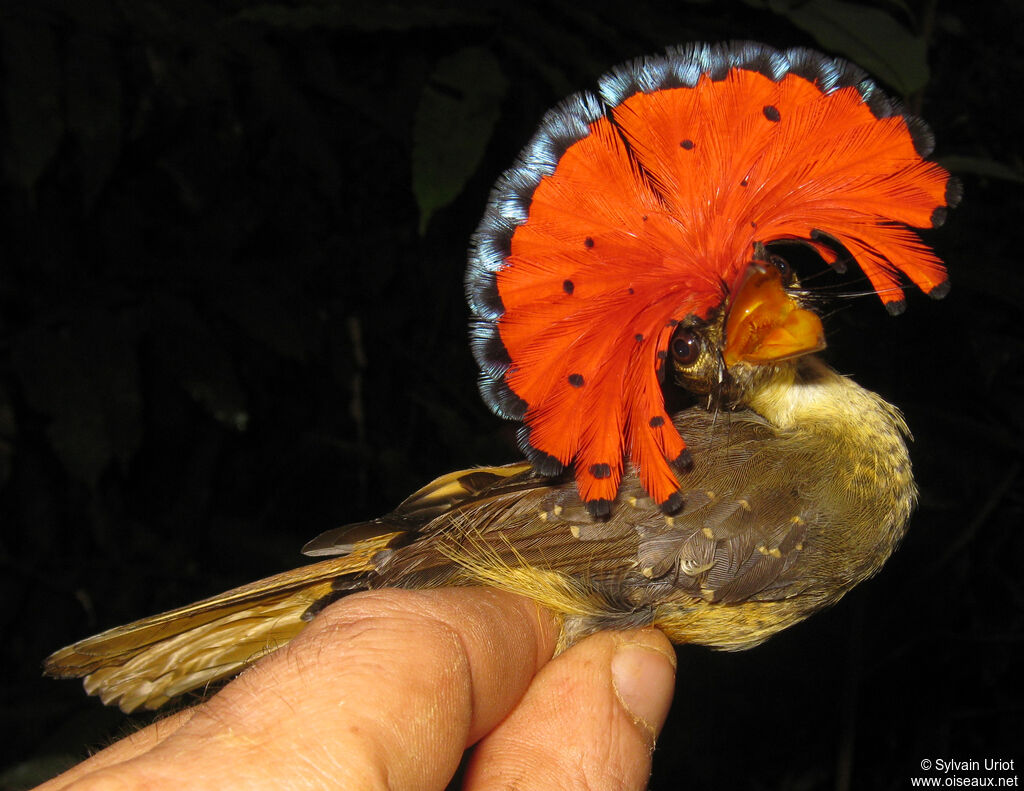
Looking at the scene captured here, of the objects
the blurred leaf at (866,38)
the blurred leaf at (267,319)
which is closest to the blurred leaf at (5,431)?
the blurred leaf at (267,319)

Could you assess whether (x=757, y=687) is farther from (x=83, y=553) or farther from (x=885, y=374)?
(x=83, y=553)

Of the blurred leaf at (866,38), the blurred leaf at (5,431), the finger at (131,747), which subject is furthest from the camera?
the blurred leaf at (5,431)

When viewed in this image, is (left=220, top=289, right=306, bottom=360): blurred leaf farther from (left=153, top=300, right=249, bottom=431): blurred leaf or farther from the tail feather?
the tail feather

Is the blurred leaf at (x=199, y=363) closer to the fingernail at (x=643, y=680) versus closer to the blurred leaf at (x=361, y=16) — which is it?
the blurred leaf at (x=361, y=16)

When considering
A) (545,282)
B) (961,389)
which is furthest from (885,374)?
(545,282)

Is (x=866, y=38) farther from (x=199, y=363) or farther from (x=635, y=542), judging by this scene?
(x=199, y=363)

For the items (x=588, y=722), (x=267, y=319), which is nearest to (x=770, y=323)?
(x=588, y=722)

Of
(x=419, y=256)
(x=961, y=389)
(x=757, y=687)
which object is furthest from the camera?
(x=419, y=256)
